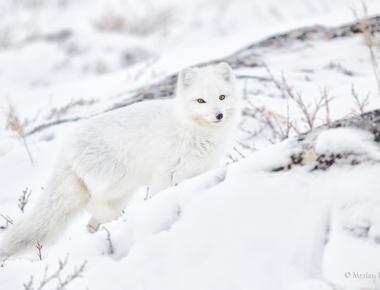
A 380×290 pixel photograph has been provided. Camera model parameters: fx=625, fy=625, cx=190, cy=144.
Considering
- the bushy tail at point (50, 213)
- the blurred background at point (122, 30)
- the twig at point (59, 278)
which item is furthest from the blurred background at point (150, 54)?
the twig at point (59, 278)

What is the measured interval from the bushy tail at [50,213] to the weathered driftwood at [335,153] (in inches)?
71.8

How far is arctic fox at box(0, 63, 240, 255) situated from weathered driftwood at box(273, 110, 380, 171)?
52.0 inches

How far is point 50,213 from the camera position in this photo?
3.79 m

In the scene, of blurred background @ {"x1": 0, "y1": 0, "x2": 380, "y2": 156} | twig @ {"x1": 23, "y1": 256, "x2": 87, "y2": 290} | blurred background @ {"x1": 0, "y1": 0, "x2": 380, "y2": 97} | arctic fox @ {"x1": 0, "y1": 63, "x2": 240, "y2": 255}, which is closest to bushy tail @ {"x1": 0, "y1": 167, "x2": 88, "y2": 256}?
arctic fox @ {"x1": 0, "y1": 63, "x2": 240, "y2": 255}

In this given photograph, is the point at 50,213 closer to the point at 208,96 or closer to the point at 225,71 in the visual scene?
the point at 208,96

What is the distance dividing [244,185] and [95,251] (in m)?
0.63

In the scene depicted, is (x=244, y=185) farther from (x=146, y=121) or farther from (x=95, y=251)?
(x=146, y=121)

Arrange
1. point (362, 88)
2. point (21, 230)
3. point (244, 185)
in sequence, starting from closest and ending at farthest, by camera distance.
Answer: point (244, 185), point (21, 230), point (362, 88)

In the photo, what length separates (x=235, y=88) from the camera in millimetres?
4082

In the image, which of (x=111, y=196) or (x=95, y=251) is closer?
(x=95, y=251)

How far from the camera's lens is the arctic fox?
3844 mm

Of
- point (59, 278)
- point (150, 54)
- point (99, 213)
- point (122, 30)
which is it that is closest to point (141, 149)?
point (99, 213)

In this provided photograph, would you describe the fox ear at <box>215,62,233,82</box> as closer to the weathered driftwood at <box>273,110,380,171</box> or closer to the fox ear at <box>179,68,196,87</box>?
the fox ear at <box>179,68,196,87</box>

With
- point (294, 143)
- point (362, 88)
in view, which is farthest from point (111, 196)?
point (362, 88)
